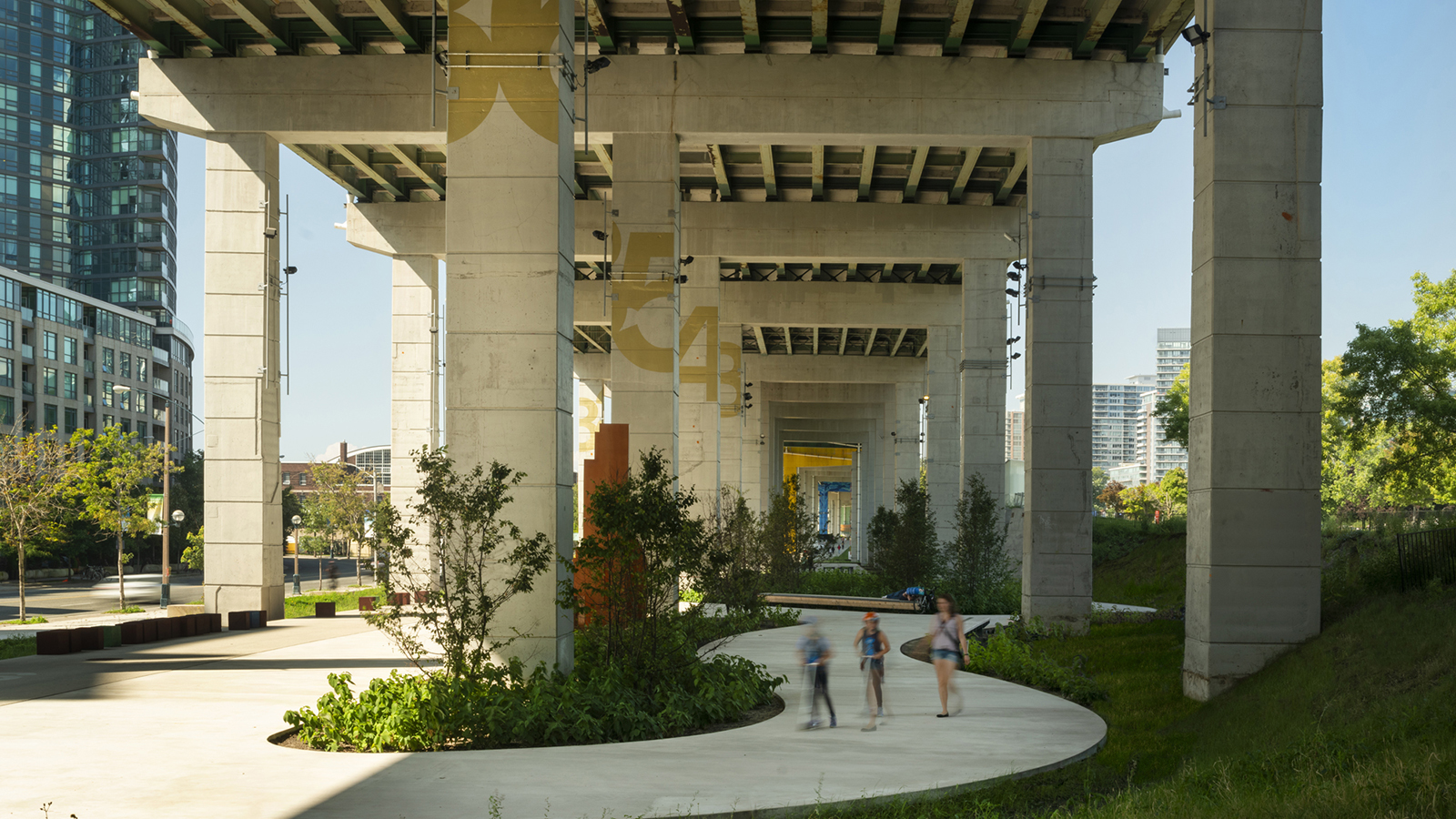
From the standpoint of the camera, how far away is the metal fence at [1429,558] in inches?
531

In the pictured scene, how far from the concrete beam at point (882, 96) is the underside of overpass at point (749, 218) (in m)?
0.07

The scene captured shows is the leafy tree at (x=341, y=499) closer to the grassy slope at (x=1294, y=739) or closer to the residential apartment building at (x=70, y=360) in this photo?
→ the residential apartment building at (x=70, y=360)

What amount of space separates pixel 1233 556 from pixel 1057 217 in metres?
11.9

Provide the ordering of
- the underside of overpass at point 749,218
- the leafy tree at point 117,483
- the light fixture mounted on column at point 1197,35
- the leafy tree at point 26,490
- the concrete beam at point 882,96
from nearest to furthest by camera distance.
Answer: the underside of overpass at point 749,218 → the light fixture mounted on column at point 1197,35 → the concrete beam at point 882,96 → the leafy tree at point 26,490 → the leafy tree at point 117,483

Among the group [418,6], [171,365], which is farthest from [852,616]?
[171,365]

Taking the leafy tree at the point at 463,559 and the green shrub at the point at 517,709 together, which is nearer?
the green shrub at the point at 517,709

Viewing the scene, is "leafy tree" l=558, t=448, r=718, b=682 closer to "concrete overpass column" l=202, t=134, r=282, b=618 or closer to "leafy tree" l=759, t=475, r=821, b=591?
"concrete overpass column" l=202, t=134, r=282, b=618

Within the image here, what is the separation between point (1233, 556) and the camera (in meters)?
14.4

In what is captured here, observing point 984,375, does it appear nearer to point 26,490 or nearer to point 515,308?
point 515,308

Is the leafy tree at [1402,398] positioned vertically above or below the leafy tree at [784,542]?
above

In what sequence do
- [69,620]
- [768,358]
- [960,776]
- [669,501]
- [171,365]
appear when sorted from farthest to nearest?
[171,365] → [768,358] → [69,620] → [669,501] → [960,776]

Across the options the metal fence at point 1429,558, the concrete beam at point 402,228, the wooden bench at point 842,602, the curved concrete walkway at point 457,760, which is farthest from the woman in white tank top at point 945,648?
the concrete beam at point 402,228

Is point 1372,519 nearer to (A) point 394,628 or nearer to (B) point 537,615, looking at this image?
(B) point 537,615

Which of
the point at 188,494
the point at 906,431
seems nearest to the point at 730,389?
the point at 906,431
